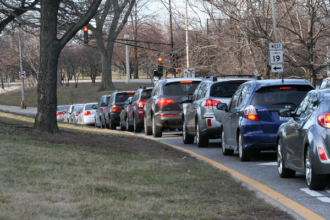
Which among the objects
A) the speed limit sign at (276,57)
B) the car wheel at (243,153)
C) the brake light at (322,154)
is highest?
the speed limit sign at (276,57)

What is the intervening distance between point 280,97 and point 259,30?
13.7 m

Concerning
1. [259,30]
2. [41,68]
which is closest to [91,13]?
[41,68]

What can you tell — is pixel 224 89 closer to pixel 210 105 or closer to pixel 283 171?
pixel 210 105

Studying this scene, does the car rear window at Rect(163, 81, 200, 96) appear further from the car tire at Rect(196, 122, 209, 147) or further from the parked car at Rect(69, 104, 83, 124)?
the parked car at Rect(69, 104, 83, 124)

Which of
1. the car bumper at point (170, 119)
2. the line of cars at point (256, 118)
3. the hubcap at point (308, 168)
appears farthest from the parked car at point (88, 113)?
the hubcap at point (308, 168)

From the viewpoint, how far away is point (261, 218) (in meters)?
5.46

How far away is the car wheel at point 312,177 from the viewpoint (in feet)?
23.0

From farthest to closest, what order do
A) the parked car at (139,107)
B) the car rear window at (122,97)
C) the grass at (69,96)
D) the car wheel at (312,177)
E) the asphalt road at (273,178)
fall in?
the grass at (69,96) → the car rear window at (122,97) → the parked car at (139,107) → the car wheel at (312,177) → the asphalt road at (273,178)

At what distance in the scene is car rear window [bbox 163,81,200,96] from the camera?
1717 cm

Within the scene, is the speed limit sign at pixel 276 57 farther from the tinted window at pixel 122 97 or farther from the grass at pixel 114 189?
the grass at pixel 114 189

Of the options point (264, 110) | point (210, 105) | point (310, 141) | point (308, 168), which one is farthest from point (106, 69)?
point (310, 141)

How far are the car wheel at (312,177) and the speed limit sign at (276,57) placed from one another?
13.9 m

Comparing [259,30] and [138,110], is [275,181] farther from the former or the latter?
[259,30]

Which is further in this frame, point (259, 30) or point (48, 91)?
point (259, 30)
